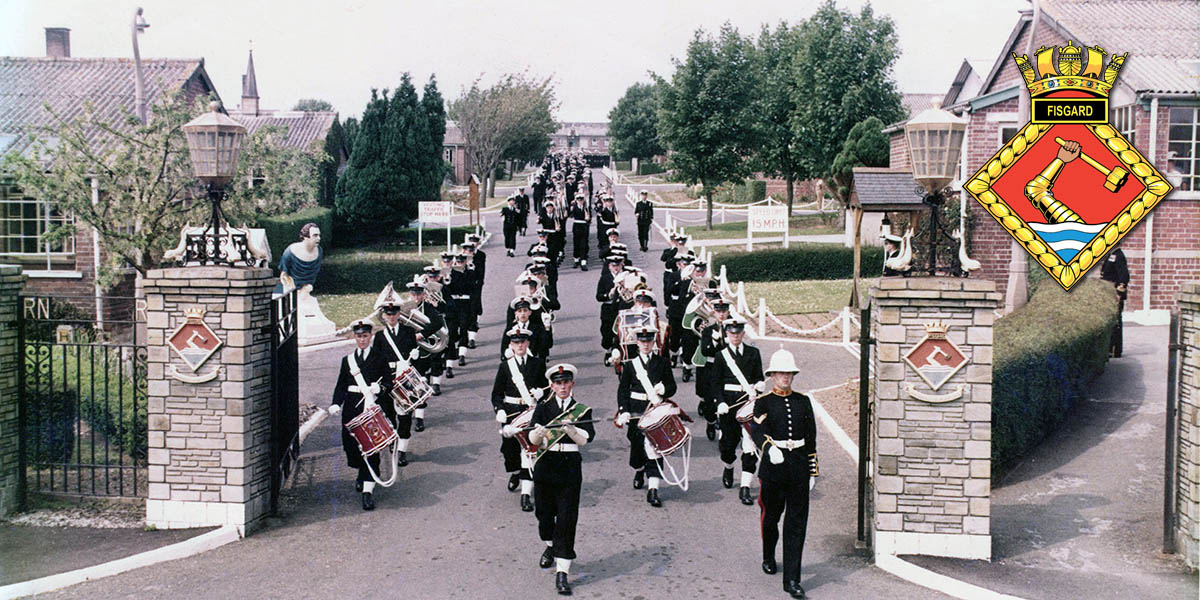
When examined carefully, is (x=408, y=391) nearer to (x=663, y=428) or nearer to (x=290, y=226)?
(x=663, y=428)

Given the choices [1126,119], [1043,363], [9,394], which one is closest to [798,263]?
[1126,119]

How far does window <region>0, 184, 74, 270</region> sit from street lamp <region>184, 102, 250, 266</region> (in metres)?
14.1

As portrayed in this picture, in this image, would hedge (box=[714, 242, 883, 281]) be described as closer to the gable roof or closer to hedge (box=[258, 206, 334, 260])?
hedge (box=[258, 206, 334, 260])

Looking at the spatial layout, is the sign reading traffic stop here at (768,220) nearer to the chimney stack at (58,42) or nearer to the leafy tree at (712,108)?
the leafy tree at (712,108)

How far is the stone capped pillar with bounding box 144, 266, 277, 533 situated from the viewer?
9.24 meters

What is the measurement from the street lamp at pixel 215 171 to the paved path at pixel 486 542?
2.54 m

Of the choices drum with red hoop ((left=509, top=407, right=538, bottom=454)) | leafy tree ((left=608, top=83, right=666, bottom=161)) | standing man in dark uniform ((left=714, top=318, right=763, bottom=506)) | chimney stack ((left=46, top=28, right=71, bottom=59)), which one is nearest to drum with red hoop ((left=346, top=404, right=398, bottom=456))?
drum with red hoop ((left=509, top=407, right=538, bottom=454))

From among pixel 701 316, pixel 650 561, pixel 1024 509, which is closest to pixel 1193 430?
pixel 1024 509

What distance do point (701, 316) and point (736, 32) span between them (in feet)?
87.1

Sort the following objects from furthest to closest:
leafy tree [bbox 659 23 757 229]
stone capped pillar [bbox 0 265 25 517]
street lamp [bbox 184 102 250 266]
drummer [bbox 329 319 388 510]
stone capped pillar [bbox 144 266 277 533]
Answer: leafy tree [bbox 659 23 757 229] < drummer [bbox 329 319 388 510] < stone capped pillar [bbox 0 265 25 517] < street lamp [bbox 184 102 250 266] < stone capped pillar [bbox 144 266 277 533]

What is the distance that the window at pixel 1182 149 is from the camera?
66.0ft

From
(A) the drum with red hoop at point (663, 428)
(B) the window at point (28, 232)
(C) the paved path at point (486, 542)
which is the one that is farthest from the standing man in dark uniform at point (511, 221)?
(A) the drum with red hoop at point (663, 428)

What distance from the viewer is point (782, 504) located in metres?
8.11

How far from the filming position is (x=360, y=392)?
33.6ft
